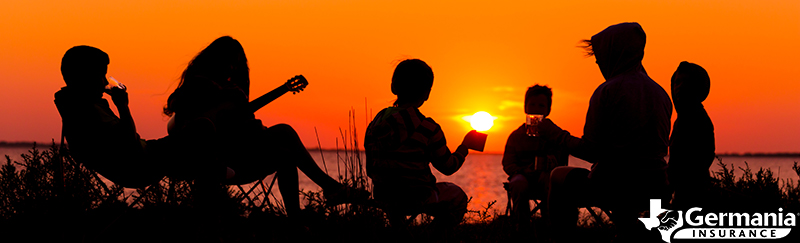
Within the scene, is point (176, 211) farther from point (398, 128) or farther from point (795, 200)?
point (795, 200)

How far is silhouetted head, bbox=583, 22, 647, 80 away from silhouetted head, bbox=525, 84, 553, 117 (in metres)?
1.64

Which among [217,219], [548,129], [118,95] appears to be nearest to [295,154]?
[217,219]

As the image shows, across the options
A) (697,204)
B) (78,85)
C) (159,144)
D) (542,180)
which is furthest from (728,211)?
(78,85)

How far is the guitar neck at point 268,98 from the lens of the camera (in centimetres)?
372

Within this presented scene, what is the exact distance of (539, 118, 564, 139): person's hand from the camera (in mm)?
3275

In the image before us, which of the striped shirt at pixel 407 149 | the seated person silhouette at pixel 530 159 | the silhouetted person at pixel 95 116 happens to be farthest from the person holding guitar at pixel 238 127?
the seated person silhouette at pixel 530 159

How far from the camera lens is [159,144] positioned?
141 inches

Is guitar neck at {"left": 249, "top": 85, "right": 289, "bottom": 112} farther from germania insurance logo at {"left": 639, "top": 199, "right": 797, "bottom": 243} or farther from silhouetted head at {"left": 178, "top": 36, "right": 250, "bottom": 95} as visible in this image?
germania insurance logo at {"left": 639, "top": 199, "right": 797, "bottom": 243}

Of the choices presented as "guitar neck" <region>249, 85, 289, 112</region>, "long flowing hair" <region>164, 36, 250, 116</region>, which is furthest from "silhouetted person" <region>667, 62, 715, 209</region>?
"long flowing hair" <region>164, 36, 250, 116</region>

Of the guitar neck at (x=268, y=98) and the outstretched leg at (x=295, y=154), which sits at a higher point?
the guitar neck at (x=268, y=98)

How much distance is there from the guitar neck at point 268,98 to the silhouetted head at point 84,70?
33.8 inches

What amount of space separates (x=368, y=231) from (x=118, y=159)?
58.5 inches

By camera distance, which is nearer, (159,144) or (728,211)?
(159,144)

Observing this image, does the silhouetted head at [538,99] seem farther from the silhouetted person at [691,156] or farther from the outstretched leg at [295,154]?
the outstretched leg at [295,154]
